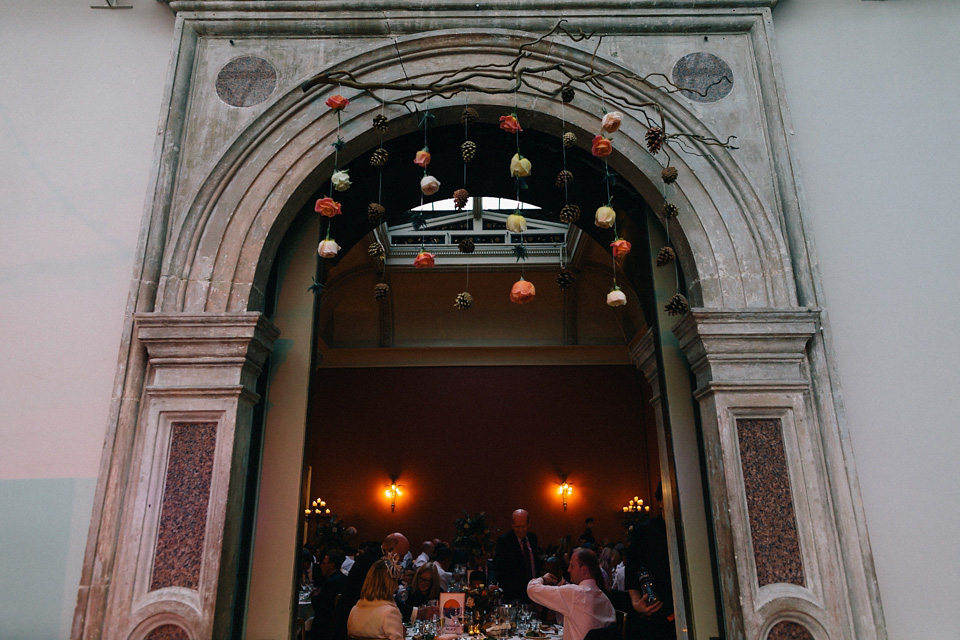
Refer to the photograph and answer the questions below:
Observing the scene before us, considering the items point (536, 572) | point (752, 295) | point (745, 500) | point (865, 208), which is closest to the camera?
point (745, 500)

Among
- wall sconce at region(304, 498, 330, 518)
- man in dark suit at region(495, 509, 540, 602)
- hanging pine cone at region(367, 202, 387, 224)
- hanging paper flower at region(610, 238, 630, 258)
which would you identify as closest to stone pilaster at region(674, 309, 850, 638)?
hanging paper flower at region(610, 238, 630, 258)

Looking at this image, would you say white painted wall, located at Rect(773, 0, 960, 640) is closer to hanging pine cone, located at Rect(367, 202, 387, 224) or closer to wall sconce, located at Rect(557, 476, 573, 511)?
hanging pine cone, located at Rect(367, 202, 387, 224)

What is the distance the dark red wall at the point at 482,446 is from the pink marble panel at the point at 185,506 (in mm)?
8065

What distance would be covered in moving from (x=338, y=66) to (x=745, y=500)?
3861mm

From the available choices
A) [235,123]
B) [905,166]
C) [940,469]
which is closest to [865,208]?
[905,166]

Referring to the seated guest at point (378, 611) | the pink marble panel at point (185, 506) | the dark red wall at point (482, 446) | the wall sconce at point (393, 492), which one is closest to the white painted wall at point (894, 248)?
the seated guest at point (378, 611)

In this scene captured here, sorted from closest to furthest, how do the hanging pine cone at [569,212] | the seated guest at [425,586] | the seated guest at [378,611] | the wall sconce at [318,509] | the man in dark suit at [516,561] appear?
the hanging pine cone at [569,212], the seated guest at [378,611], the seated guest at [425,586], the man in dark suit at [516,561], the wall sconce at [318,509]

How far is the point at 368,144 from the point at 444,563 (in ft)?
18.1

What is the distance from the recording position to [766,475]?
3.95 metres

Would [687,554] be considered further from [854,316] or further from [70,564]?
[70,564]

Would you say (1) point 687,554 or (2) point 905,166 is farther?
(2) point 905,166

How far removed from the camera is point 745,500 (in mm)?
3887

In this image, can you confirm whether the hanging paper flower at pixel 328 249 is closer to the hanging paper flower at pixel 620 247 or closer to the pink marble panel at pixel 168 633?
the hanging paper flower at pixel 620 247

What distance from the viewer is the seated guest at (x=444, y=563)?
783cm
